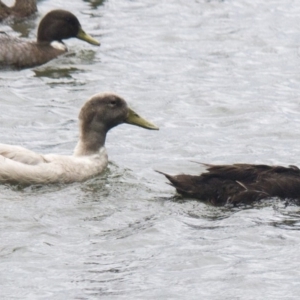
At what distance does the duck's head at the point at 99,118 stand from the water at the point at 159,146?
1.24ft

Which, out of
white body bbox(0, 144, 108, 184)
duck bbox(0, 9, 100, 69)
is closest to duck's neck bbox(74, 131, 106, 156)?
white body bbox(0, 144, 108, 184)

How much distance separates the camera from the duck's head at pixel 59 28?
1814 centimetres

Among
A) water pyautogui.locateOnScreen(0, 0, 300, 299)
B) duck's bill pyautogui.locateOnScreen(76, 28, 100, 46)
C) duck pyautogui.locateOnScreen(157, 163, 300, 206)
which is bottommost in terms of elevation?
water pyautogui.locateOnScreen(0, 0, 300, 299)

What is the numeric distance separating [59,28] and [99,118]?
5532 mm

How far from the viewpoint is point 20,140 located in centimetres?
1414

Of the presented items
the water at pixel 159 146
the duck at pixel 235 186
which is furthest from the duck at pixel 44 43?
the duck at pixel 235 186

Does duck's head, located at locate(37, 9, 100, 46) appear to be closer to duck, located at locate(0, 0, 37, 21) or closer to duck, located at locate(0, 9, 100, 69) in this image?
duck, located at locate(0, 9, 100, 69)

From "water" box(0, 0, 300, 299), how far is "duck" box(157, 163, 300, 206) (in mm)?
129

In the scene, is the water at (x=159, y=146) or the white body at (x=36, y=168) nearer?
the water at (x=159, y=146)

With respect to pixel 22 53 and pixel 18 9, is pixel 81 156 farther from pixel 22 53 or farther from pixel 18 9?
pixel 18 9

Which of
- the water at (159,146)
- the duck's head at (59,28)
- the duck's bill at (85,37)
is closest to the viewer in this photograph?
the water at (159,146)

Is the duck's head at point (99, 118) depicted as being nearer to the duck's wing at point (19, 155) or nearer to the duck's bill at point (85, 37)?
the duck's wing at point (19, 155)

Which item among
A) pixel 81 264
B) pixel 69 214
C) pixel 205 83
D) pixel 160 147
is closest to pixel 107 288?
pixel 81 264

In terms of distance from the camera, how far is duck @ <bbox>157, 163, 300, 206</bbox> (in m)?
11.8
